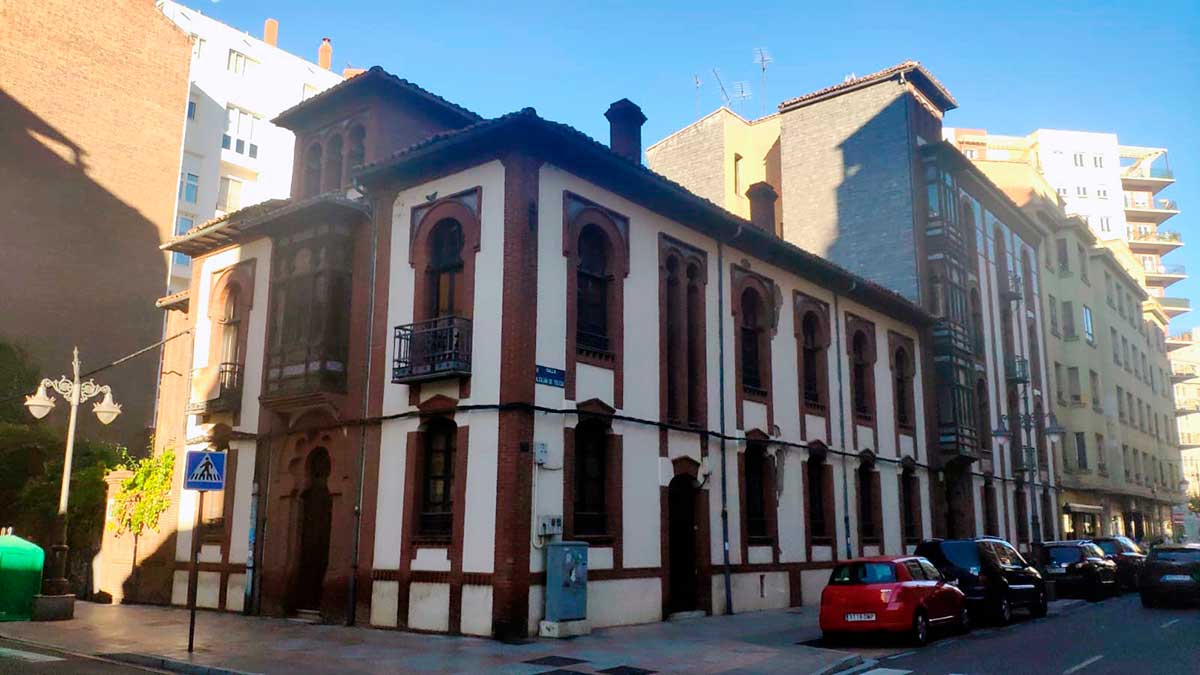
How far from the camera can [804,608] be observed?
2198 cm

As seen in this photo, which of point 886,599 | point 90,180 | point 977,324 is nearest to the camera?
point 886,599

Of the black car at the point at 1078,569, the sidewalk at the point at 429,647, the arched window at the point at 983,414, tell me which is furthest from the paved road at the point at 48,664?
the arched window at the point at 983,414

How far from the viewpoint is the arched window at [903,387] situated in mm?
29359

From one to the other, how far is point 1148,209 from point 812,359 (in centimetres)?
7517

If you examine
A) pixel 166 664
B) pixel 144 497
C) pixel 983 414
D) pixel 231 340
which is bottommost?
pixel 166 664

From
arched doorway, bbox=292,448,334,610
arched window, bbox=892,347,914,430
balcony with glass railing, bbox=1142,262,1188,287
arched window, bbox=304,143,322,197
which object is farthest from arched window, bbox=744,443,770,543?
balcony with glass railing, bbox=1142,262,1188,287

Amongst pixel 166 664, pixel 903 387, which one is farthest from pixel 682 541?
pixel 903 387

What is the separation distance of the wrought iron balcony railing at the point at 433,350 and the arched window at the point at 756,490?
27.3 feet

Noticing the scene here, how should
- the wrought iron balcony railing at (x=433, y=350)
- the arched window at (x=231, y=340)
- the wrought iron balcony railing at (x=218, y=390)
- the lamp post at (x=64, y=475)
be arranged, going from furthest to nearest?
the arched window at (x=231, y=340), the wrought iron balcony railing at (x=218, y=390), the lamp post at (x=64, y=475), the wrought iron balcony railing at (x=433, y=350)

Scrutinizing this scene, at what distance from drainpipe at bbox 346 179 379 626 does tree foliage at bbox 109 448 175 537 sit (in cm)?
742

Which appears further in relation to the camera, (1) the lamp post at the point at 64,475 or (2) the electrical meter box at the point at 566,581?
(1) the lamp post at the point at 64,475

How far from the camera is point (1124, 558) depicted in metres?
28.1

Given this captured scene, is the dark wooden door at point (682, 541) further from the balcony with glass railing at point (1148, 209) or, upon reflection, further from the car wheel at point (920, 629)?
the balcony with glass railing at point (1148, 209)

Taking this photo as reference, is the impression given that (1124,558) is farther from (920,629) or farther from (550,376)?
(550,376)
